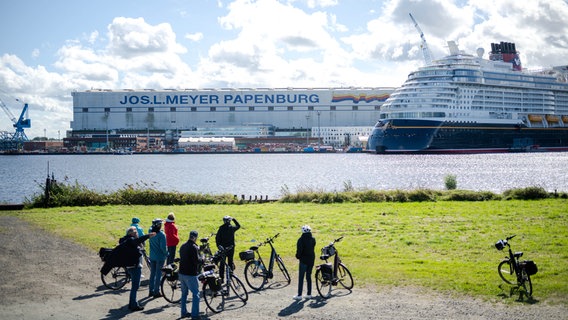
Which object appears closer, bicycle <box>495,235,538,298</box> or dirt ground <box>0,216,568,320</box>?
dirt ground <box>0,216,568,320</box>

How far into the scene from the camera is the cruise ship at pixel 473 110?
4294 inches

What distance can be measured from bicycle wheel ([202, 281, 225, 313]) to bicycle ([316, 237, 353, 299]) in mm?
2326

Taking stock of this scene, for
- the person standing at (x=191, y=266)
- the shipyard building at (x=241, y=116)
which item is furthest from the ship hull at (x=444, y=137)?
the person standing at (x=191, y=266)

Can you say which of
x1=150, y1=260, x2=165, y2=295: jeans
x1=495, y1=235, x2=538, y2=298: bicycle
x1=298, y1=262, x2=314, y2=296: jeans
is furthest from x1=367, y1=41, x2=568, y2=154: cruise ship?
x1=150, y1=260, x2=165, y2=295: jeans

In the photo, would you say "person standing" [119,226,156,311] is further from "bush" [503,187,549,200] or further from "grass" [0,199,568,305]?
"bush" [503,187,549,200]

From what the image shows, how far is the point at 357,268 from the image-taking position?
16.0 meters

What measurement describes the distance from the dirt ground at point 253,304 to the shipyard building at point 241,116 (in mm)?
152236

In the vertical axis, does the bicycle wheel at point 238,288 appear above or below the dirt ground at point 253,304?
above

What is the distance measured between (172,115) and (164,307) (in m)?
164

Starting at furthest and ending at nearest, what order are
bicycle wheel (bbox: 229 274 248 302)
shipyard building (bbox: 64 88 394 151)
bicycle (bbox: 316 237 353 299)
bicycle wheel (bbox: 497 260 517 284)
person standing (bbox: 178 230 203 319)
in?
shipyard building (bbox: 64 88 394 151), bicycle wheel (bbox: 497 260 517 284), bicycle (bbox: 316 237 353 299), bicycle wheel (bbox: 229 274 248 302), person standing (bbox: 178 230 203 319)

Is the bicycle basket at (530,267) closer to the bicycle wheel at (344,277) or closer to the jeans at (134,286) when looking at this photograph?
the bicycle wheel at (344,277)

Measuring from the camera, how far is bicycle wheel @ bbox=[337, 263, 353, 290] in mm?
13995

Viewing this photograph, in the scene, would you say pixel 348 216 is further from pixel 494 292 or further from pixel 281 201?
pixel 494 292

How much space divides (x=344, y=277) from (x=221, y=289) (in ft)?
11.4
